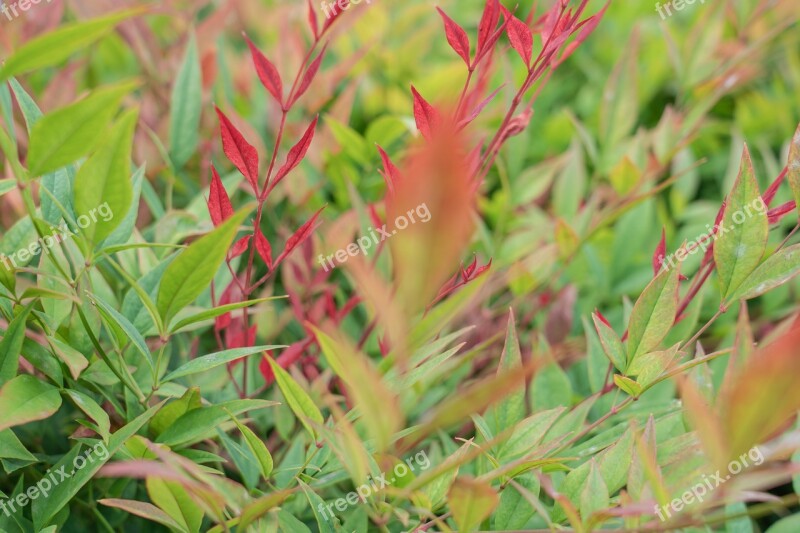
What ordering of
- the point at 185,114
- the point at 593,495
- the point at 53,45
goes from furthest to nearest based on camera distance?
the point at 185,114 < the point at 593,495 < the point at 53,45

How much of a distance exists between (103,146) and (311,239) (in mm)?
358

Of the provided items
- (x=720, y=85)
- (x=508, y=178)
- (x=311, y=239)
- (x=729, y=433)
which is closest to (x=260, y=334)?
(x=311, y=239)

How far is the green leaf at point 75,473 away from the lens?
19.6 inches

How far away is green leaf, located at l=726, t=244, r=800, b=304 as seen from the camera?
53cm

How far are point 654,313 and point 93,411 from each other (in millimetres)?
408

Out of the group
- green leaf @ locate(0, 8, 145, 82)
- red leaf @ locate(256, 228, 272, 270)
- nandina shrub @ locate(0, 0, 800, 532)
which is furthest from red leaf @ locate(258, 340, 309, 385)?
green leaf @ locate(0, 8, 145, 82)

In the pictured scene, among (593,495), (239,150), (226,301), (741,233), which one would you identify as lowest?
(593,495)

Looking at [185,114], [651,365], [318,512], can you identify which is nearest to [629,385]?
[651,365]

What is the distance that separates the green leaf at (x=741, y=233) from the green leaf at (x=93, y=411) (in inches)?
18.0

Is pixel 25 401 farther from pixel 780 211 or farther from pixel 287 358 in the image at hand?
pixel 780 211

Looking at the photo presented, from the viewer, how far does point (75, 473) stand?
0.53 m

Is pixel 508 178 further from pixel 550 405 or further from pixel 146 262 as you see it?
pixel 146 262

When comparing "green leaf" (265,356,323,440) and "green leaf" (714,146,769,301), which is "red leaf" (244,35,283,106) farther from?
"green leaf" (714,146,769,301)

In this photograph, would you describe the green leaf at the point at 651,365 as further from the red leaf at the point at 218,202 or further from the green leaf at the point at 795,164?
the red leaf at the point at 218,202
